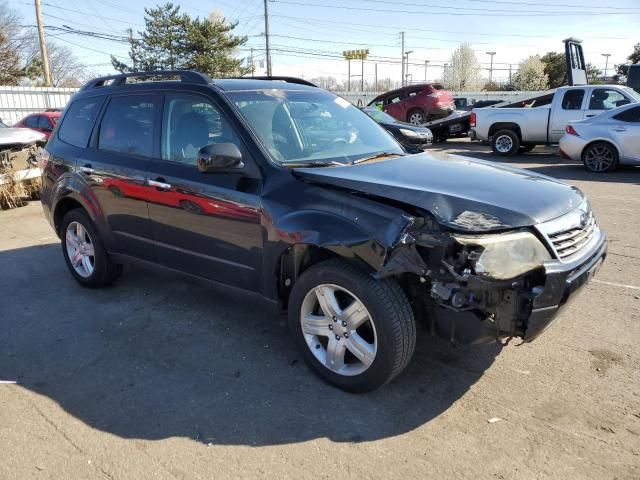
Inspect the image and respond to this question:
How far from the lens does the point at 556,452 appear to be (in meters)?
2.71

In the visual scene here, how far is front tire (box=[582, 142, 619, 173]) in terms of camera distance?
37.8ft

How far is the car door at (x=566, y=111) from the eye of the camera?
1399cm

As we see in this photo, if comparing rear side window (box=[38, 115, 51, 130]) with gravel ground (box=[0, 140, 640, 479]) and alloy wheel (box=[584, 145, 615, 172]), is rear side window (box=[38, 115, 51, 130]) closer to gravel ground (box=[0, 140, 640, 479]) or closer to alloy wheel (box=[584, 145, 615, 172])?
gravel ground (box=[0, 140, 640, 479])

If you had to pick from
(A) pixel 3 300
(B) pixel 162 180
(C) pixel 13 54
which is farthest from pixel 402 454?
(C) pixel 13 54

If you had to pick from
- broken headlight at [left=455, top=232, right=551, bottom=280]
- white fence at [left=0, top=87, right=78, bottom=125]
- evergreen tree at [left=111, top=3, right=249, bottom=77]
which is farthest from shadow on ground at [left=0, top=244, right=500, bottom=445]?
evergreen tree at [left=111, top=3, right=249, bottom=77]

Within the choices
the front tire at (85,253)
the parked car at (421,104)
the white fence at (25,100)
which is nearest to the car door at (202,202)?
the front tire at (85,253)

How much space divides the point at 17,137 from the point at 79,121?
18.4ft

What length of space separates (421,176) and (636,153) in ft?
32.4

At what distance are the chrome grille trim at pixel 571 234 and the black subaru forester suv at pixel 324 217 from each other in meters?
0.01

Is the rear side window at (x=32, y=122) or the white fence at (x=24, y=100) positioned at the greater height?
the white fence at (x=24, y=100)

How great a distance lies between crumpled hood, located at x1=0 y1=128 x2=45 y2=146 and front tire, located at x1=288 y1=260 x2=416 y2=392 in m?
8.40

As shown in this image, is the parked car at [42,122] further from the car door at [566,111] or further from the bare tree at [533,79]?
the bare tree at [533,79]

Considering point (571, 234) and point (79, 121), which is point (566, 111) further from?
point (79, 121)

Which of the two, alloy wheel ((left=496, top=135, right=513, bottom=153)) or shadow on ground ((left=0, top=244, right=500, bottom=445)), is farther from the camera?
alloy wheel ((left=496, top=135, right=513, bottom=153))
